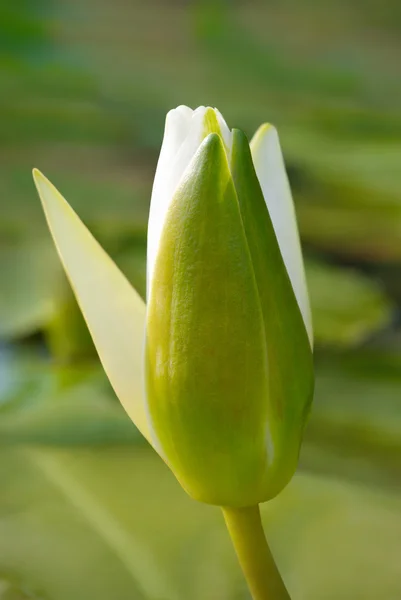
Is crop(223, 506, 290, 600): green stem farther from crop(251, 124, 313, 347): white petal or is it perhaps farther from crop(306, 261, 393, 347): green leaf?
crop(306, 261, 393, 347): green leaf

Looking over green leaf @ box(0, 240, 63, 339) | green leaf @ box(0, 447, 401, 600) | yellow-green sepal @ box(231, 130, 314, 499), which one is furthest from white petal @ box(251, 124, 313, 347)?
green leaf @ box(0, 240, 63, 339)

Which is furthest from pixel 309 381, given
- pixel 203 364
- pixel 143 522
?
pixel 143 522

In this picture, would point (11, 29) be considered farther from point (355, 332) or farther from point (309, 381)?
point (309, 381)

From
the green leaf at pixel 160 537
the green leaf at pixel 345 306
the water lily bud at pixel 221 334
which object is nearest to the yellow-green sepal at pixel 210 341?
the water lily bud at pixel 221 334

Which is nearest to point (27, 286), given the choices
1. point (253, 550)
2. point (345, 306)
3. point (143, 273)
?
point (143, 273)

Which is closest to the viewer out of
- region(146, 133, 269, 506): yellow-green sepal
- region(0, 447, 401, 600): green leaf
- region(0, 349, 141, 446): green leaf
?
region(146, 133, 269, 506): yellow-green sepal

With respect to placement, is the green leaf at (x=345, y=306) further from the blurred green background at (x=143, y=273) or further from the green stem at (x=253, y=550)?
the green stem at (x=253, y=550)

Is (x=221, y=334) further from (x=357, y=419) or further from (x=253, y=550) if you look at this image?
(x=357, y=419)
